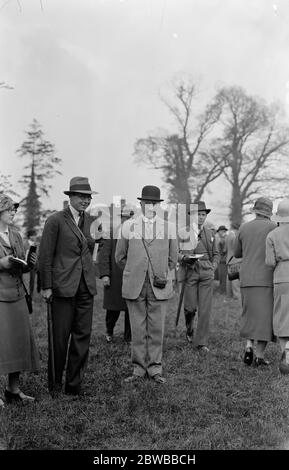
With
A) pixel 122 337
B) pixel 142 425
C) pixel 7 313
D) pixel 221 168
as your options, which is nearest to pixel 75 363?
pixel 7 313

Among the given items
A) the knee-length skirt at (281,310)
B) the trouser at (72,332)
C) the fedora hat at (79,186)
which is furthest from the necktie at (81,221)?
the knee-length skirt at (281,310)

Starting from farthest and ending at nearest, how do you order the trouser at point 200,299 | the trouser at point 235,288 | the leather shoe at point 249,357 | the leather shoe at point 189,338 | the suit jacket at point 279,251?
the trouser at point 235,288
the leather shoe at point 189,338
the trouser at point 200,299
the leather shoe at point 249,357
the suit jacket at point 279,251

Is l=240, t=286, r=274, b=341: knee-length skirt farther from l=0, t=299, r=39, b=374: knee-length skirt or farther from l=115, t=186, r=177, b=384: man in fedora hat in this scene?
l=0, t=299, r=39, b=374: knee-length skirt

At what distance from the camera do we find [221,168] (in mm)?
18484

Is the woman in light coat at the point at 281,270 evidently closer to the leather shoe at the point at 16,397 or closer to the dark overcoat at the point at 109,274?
the dark overcoat at the point at 109,274

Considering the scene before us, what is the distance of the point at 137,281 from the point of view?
5996 millimetres

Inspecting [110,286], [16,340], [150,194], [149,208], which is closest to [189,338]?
[110,286]

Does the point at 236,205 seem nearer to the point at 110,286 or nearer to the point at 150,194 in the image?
the point at 110,286

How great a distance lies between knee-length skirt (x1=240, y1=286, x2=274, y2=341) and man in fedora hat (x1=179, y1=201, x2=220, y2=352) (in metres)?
0.94

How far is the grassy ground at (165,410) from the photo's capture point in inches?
155

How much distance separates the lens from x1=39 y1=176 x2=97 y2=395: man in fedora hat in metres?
5.27

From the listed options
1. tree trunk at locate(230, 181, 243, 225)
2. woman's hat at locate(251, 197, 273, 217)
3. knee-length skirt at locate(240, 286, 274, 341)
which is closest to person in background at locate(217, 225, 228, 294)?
tree trunk at locate(230, 181, 243, 225)

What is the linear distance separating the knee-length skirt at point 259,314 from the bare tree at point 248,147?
10.3 metres
